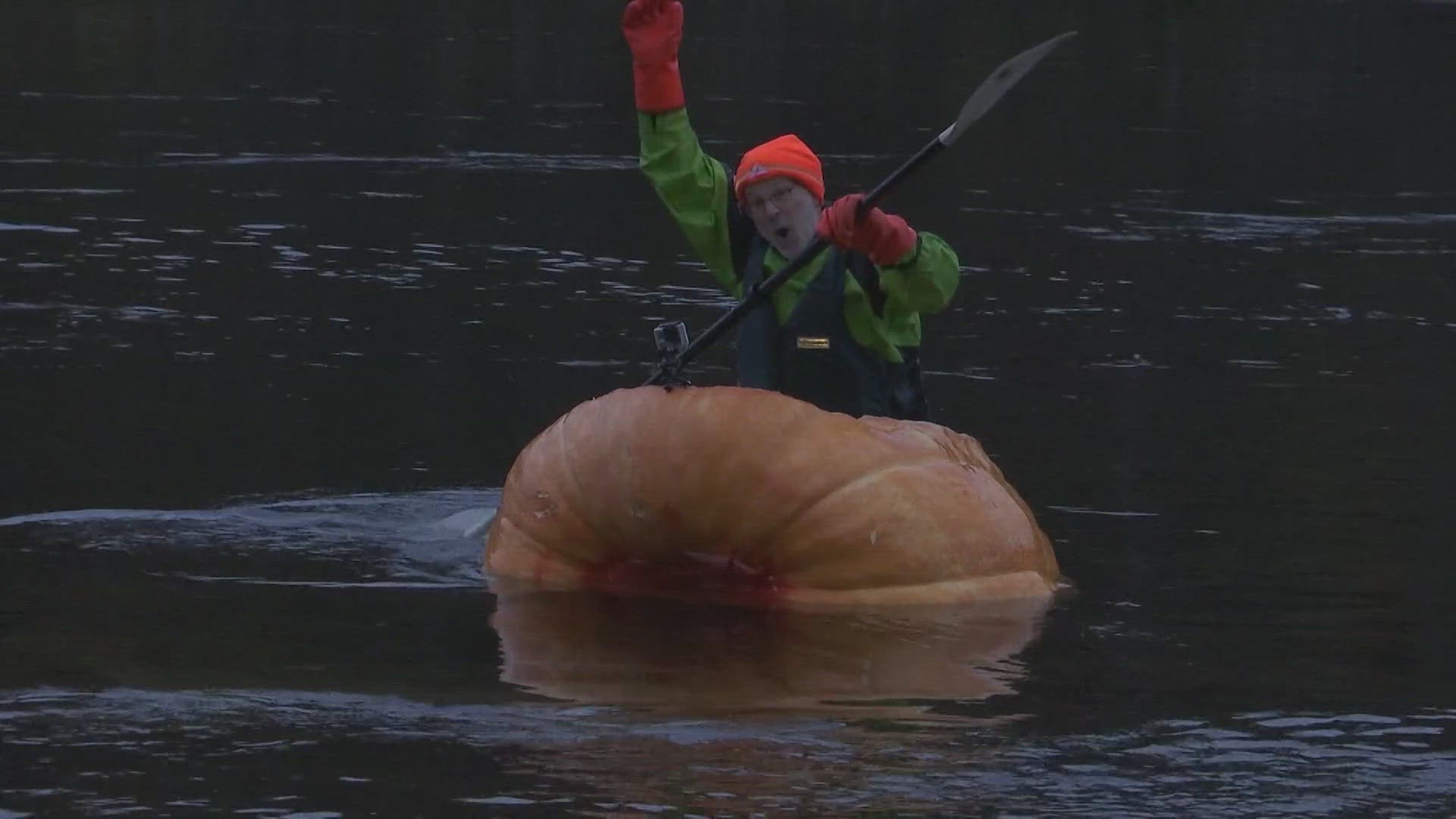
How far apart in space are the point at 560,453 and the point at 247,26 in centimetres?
2337

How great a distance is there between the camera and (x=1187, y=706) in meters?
7.08

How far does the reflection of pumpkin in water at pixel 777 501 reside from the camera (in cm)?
780

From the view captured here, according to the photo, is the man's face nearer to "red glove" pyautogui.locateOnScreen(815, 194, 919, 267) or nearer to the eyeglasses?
the eyeglasses

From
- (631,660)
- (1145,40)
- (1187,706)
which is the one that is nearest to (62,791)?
(631,660)

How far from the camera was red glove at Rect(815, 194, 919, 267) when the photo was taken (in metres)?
7.71

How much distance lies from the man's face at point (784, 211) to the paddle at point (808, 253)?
0.12 m

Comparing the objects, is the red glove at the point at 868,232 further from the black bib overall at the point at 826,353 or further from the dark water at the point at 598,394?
the dark water at the point at 598,394

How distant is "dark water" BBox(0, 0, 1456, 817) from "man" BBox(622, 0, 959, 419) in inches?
34.5

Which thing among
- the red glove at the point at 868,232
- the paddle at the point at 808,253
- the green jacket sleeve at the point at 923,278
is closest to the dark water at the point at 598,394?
the paddle at the point at 808,253

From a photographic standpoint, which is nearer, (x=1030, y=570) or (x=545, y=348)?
(x=1030, y=570)

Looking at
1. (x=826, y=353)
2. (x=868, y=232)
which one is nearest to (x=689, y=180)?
Answer: (x=826, y=353)

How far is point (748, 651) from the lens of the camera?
756cm

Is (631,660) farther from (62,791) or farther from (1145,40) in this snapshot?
(1145,40)

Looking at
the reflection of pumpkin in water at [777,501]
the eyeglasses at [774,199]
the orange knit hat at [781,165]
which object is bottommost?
the reflection of pumpkin in water at [777,501]
